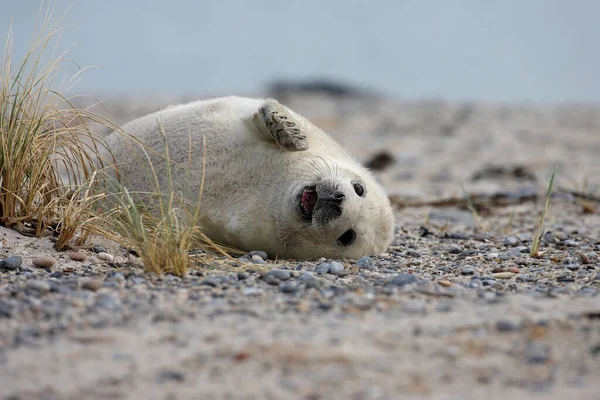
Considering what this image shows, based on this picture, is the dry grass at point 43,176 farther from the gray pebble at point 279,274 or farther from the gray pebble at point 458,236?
the gray pebble at point 458,236

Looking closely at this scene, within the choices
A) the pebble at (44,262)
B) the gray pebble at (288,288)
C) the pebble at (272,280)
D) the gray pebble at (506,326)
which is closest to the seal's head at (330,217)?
the pebble at (272,280)

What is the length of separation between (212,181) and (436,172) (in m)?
5.35

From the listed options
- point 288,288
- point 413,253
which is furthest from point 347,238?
point 288,288

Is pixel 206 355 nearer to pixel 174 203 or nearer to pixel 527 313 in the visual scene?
pixel 527 313

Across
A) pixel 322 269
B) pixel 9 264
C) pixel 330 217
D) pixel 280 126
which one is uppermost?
pixel 280 126

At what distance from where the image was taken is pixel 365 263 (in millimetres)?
4031

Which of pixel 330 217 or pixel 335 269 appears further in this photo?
pixel 330 217

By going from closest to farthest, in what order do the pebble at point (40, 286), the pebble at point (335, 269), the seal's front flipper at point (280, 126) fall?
the pebble at point (40, 286), the pebble at point (335, 269), the seal's front flipper at point (280, 126)

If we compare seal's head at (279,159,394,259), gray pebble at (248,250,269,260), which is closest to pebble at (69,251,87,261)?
gray pebble at (248,250,269,260)

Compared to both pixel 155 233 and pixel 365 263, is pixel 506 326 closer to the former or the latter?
pixel 365 263

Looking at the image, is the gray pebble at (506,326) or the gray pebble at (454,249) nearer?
the gray pebble at (506,326)

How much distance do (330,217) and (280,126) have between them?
0.69 meters

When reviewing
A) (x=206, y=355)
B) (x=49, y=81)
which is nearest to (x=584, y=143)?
(x=49, y=81)

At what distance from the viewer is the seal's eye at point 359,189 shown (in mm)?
4480
